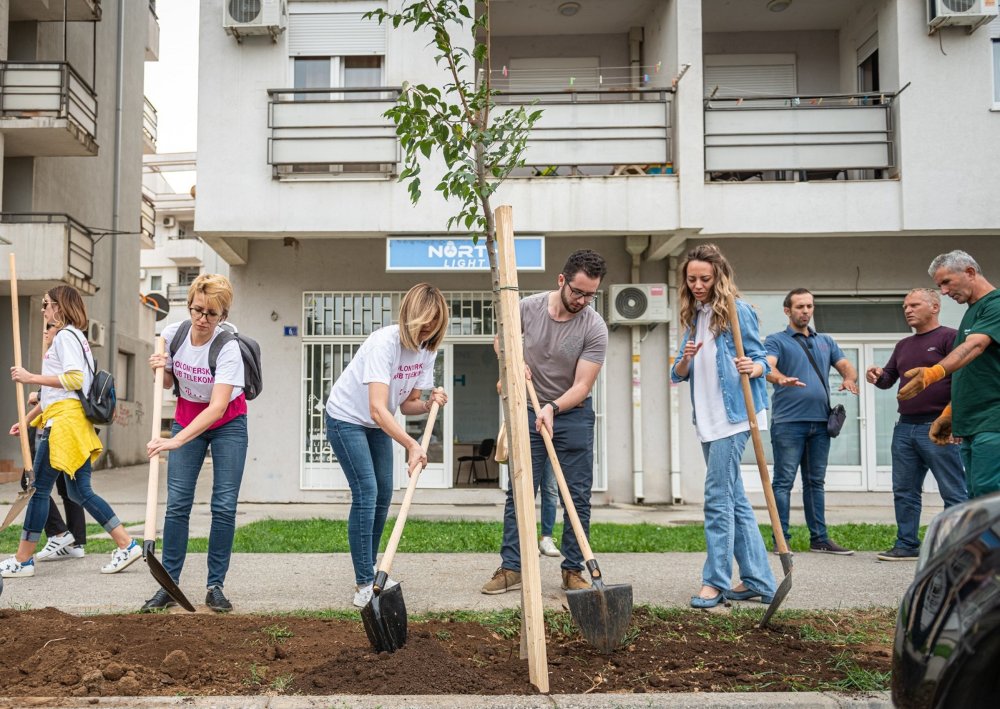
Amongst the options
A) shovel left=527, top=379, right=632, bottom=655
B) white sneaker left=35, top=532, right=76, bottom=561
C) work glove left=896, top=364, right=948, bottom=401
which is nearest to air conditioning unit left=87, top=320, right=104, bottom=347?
white sneaker left=35, top=532, right=76, bottom=561

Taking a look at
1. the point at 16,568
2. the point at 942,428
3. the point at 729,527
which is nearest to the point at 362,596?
the point at 729,527

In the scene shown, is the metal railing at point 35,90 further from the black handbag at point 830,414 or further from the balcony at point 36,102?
the black handbag at point 830,414

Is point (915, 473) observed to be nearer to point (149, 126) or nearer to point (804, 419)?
point (804, 419)

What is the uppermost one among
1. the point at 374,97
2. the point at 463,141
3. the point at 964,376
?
the point at 374,97

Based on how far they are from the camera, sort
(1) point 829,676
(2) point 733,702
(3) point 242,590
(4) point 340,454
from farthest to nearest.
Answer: (3) point 242,590 < (4) point 340,454 < (1) point 829,676 < (2) point 733,702

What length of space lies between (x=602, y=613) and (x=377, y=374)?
174cm

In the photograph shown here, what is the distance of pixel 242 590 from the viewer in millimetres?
5258

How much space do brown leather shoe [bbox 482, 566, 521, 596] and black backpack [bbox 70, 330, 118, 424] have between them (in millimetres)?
2975

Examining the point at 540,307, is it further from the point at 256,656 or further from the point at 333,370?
the point at 333,370

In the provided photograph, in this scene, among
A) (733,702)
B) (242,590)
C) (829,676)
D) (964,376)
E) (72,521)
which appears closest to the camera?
(733,702)

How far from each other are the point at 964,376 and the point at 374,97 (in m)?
9.49

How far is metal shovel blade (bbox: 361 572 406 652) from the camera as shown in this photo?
3.51 m

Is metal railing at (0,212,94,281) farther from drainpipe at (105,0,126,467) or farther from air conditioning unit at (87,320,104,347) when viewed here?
drainpipe at (105,0,126,467)

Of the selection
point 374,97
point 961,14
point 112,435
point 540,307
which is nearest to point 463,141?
point 540,307
